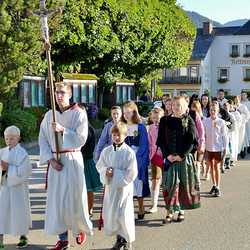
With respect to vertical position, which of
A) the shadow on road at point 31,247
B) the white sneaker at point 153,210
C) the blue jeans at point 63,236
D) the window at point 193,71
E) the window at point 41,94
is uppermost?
the window at point 193,71

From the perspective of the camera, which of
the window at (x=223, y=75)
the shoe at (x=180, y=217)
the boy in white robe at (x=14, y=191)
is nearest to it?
the boy in white robe at (x=14, y=191)

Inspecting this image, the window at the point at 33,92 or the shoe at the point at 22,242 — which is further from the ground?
the window at the point at 33,92

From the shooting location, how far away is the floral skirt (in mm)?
8078

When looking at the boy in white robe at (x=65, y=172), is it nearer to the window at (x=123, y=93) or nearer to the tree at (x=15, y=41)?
the tree at (x=15, y=41)

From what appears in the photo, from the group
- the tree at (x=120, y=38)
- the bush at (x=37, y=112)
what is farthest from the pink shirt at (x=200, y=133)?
the bush at (x=37, y=112)

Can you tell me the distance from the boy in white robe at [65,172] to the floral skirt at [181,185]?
5.63 feet

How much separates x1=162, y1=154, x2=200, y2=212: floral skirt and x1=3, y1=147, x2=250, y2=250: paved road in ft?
1.02

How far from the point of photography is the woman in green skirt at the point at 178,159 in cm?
801

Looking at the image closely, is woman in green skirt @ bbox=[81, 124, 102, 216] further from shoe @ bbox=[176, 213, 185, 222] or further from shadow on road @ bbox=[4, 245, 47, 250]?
shadow on road @ bbox=[4, 245, 47, 250]

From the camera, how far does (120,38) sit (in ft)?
85.9

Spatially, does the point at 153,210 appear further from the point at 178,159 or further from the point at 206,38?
the point at 206,38

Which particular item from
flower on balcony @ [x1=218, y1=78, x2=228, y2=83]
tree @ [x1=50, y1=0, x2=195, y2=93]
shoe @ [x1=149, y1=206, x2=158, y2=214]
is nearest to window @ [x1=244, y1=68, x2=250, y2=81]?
flower on balcony @ [x1=218, y1=78, x2=228, y2=83]

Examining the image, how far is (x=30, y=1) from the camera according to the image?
1738cm

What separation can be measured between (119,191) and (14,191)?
4.19ft
